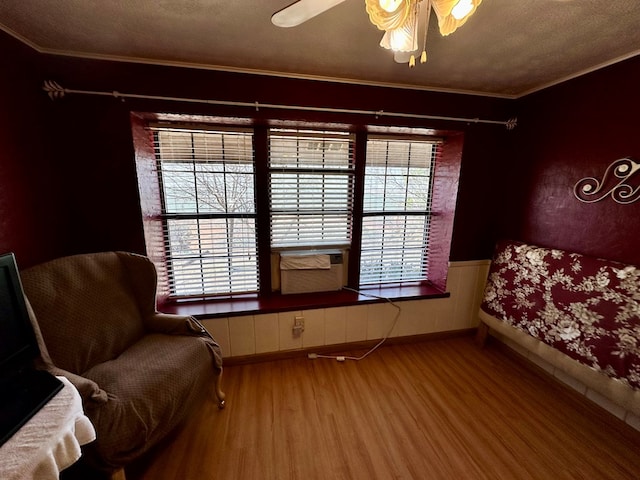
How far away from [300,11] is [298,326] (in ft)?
6.17

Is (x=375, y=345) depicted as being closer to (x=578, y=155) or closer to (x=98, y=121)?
(x=578, y=155)

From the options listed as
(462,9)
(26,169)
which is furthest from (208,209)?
(462,9)

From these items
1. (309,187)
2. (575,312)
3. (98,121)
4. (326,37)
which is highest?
(326,37)

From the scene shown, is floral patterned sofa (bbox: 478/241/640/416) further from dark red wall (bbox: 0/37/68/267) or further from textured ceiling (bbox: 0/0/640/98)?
dark red wall (bbox: 0/37/68/267)

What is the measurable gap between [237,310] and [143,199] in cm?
101

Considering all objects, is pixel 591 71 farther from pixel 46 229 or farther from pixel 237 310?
pixel 46 229

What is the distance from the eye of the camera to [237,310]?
193 centimetres

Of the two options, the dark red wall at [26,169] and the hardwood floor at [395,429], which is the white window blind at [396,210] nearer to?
the hardwood floor at [395,429]

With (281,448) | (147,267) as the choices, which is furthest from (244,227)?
(281,448)

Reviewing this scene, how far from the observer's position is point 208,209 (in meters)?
2.03

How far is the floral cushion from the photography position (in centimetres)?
137

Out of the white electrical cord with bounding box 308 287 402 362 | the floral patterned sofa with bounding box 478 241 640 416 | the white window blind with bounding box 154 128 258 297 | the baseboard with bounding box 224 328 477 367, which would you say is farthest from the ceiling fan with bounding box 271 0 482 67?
the baseboard with bounding box 224 328 477 367

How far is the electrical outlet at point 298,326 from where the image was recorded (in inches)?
80.2

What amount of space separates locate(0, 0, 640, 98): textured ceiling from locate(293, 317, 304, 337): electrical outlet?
5.87 ft
